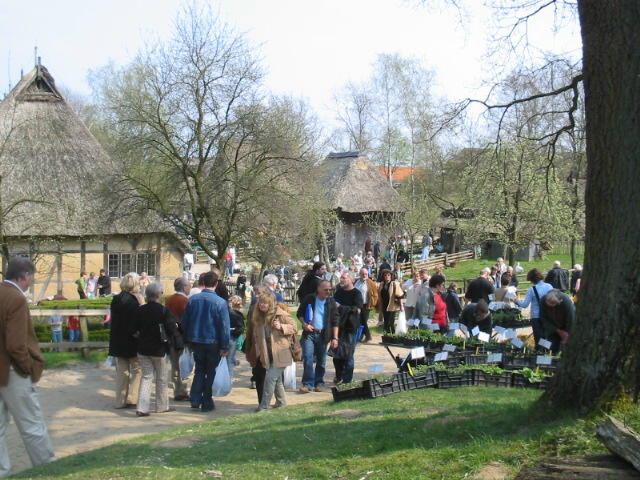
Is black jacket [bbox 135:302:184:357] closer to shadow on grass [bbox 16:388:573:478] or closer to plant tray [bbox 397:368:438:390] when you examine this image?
shadow on grass [bbox 16:388:573:478]

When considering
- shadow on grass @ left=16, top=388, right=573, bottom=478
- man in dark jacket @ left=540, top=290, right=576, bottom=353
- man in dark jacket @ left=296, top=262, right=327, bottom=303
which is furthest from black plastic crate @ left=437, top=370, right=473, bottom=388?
man in dark jacket @ left=296, top=262, right=327, bottom=303

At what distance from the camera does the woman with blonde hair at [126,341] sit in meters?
10.2

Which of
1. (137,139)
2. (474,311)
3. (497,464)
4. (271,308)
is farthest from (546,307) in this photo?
(137,139)

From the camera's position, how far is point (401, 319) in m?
17.0

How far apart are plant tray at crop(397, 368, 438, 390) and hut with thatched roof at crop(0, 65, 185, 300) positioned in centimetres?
1556

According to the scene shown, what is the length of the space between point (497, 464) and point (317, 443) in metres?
1.84

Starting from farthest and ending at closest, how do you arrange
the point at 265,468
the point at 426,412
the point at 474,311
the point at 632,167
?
the point at 474,311
the point at 426,412
the point at 265,468
the point at 632,167

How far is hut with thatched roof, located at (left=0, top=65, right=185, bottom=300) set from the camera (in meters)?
24.3

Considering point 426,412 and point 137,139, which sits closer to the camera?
point 426,412

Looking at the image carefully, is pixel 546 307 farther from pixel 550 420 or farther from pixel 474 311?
pixel 550 420

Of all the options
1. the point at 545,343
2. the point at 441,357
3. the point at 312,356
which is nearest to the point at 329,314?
the point at 312,356

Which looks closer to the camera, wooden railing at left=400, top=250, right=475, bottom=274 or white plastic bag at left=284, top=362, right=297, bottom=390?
white plastic bag at left=284, top=362, right=297, bottom=390

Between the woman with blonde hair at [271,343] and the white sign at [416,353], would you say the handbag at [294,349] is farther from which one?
the white sign at [416,353]

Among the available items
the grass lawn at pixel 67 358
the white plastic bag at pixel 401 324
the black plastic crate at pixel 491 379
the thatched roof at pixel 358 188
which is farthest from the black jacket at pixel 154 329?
the thatched roof at pixel 358 188
